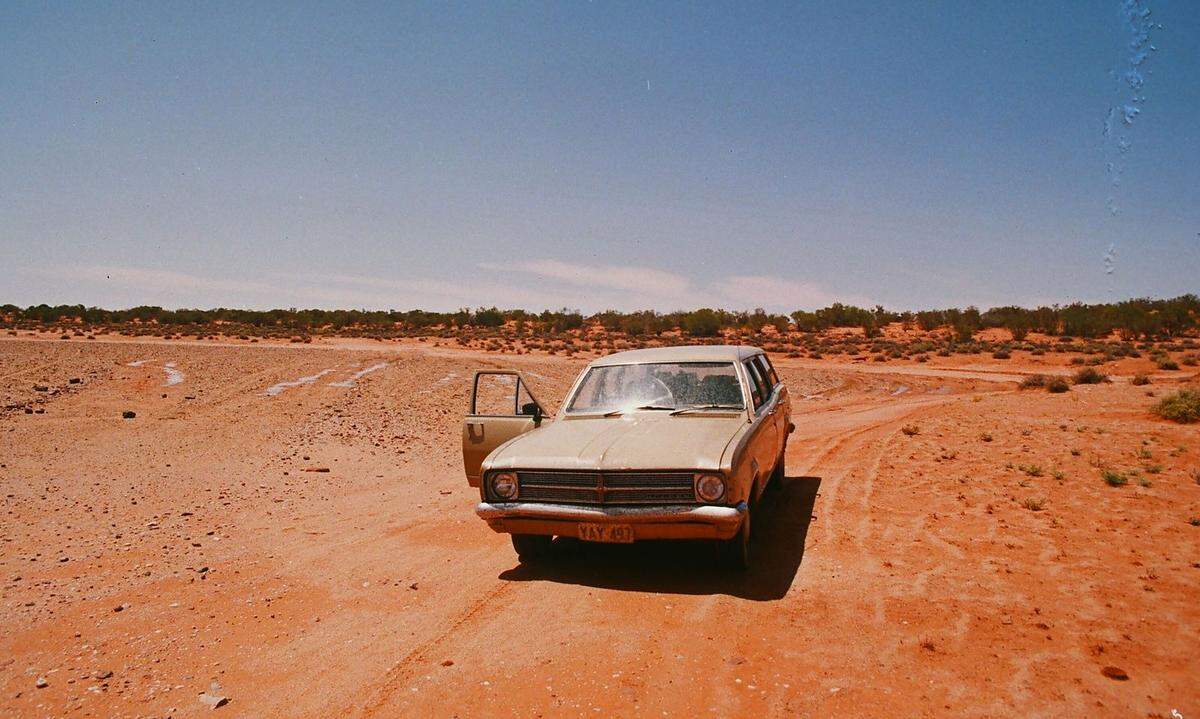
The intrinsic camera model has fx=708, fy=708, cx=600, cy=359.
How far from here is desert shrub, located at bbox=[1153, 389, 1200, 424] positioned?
11711 millimetres

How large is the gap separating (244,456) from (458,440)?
3387 mm

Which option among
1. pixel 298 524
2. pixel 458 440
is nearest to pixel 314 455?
pixel 458 440

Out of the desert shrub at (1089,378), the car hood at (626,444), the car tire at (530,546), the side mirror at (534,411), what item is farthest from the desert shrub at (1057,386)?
the car tire at (530,546)

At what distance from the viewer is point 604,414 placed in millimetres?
6203

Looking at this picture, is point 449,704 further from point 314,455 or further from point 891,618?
point 314,455

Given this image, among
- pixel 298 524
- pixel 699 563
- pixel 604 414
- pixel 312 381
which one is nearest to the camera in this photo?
pixel 699 563

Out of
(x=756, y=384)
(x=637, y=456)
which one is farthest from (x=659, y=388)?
(x=637, y=456)

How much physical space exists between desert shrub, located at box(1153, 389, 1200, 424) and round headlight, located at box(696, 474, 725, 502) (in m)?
11.2

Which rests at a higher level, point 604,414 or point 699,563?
point 604,414

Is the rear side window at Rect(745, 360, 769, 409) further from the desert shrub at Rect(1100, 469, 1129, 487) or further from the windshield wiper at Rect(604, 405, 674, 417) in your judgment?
A: the desert shrub at Rect(1100, 469, 1129, 487)

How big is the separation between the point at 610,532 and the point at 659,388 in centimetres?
182

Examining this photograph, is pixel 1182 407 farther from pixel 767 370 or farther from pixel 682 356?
pixel 682 356

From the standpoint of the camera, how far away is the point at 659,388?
641 centimetres

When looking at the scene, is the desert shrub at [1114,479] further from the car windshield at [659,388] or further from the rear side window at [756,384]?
the car windshield at [659,388]
